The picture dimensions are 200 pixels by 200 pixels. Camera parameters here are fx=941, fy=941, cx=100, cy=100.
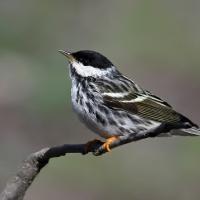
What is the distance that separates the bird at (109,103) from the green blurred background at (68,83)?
303cm

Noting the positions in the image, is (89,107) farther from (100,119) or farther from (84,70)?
(84,70)

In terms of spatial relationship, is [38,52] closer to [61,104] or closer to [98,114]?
[61,104]

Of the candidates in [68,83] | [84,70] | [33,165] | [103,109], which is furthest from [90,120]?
→ [68,83]

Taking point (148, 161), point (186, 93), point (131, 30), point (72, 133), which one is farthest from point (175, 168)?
point (131, 30)

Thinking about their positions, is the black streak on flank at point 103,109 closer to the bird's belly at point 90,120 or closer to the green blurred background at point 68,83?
the bird's belly at point 90,120

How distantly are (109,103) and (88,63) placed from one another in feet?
1.33

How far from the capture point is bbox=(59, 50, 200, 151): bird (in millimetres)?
6254

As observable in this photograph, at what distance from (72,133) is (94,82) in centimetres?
491

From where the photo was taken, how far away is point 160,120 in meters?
6.64

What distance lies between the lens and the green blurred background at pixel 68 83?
1012 centimetres

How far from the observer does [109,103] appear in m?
6.48

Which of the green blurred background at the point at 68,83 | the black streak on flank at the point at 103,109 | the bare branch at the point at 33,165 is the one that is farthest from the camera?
the green blurred background at the point at 68,83

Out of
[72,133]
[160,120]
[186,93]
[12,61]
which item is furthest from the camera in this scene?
[12,61]

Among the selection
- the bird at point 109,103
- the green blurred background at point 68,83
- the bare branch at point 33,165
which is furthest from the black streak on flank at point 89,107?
the green blurred background at point 68,83
